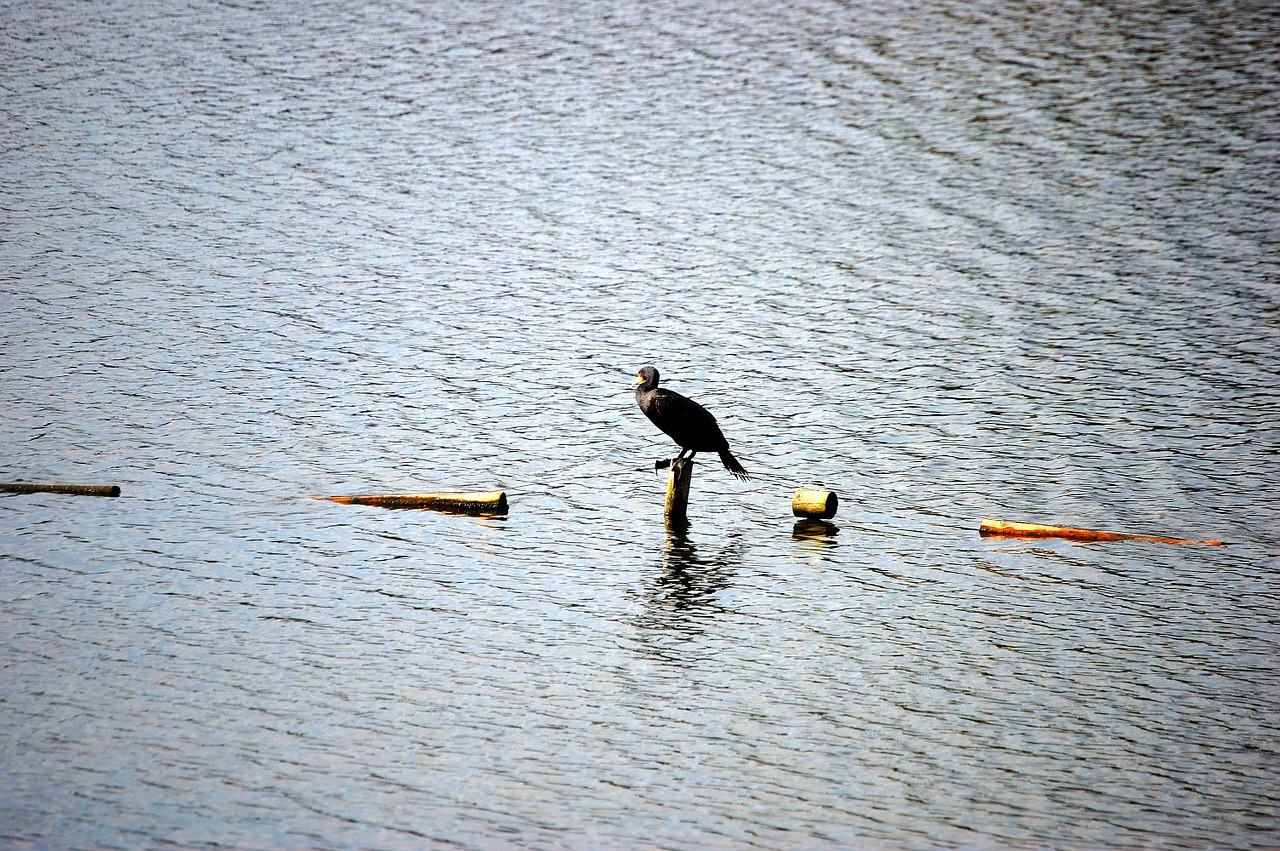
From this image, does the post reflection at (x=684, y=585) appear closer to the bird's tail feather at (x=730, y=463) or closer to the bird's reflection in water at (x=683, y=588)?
the bird's reflection in water at (x=683, y=588)

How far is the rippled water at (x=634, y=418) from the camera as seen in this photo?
36.0ft

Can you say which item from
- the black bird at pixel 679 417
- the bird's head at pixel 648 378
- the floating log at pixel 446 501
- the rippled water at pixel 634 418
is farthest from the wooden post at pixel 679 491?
the floating log at pixel 446 501

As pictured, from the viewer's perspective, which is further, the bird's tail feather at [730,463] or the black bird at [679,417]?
the bird's tail feather at [730,463]

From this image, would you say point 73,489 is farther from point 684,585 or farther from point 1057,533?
point 1057,533

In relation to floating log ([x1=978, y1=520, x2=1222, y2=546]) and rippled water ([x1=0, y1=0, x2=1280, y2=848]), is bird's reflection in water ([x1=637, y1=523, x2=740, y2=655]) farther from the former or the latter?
floating log ([x1=978, y1=520, x2=1222, y2=546])

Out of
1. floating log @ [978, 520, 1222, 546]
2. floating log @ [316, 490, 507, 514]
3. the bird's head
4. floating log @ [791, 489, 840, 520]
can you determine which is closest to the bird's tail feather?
floating log @ [791, 489, 840, 520]

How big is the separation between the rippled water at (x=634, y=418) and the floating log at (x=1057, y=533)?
22cm

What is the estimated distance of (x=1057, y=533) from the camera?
15438mm

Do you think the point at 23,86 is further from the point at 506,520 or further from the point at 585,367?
the point at 506,520

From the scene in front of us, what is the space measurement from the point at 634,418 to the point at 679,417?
4.26 metres

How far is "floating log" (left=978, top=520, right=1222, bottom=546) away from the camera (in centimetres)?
1545

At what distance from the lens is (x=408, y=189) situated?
30.6 metres

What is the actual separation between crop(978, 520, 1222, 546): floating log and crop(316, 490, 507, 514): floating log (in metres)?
5.31

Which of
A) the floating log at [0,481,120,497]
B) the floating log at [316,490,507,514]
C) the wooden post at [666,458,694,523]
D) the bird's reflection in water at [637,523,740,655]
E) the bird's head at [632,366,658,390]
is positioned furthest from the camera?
the bird's head at [632,366,658,390]
